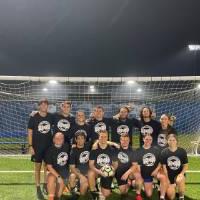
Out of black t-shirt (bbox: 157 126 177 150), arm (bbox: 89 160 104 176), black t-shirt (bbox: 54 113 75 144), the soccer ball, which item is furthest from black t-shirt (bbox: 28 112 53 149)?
black t-shirt (bbox: 157 126 177 150)

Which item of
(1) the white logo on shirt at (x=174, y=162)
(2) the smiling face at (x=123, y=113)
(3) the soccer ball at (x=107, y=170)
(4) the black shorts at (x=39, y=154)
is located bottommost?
(3) the soccer ball at (x=107, y=170)

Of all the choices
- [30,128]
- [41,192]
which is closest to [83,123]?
[30,128]

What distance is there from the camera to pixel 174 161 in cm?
647

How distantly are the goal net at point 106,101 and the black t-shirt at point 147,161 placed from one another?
491cm

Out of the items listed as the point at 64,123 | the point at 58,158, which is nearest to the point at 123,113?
the point at 64,123

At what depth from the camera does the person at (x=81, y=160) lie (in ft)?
21.3

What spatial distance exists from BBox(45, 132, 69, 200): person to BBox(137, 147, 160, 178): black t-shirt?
1246 millimetres

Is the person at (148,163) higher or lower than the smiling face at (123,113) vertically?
lower

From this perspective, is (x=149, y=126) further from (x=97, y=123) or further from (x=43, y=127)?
(x=43, y=127)

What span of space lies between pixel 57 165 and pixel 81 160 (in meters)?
0.45

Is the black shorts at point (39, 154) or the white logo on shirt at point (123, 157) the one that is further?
the black shorts at point (39, 154)

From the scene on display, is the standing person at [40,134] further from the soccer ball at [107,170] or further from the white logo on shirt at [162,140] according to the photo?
the white logo on shirt at [162,140]

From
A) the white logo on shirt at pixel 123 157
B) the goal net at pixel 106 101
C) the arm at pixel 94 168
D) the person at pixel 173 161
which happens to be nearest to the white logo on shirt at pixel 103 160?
the arm at pixel 94 168

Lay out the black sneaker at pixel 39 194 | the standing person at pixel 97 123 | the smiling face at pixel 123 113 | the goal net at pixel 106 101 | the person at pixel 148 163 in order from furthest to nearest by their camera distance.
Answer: the goal net at pixel 106 101
the smiling face at pixel 123 113
the standing person at pixel 97 123
the black sneaker at pixel 39 194
the person at pixel 148 163
